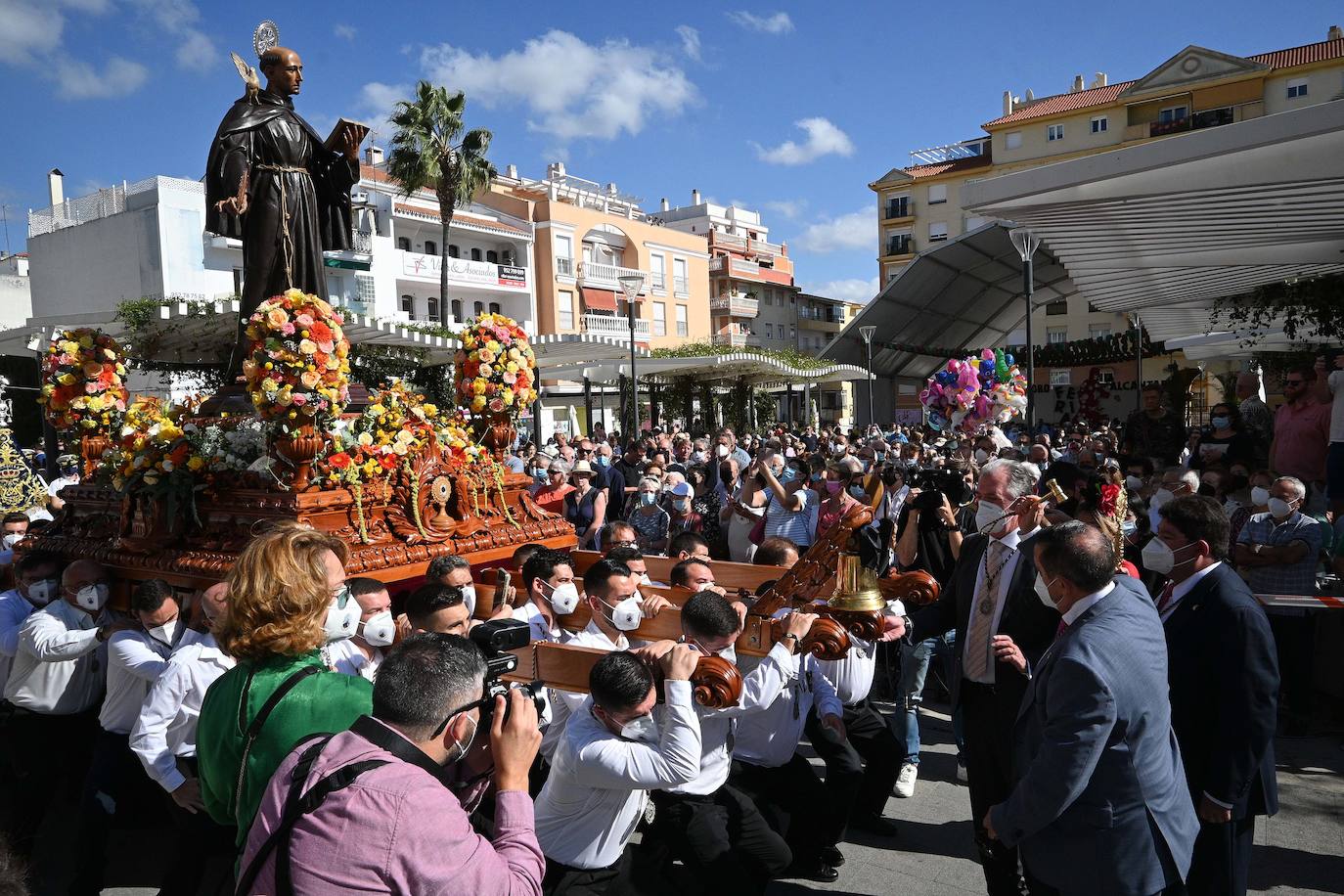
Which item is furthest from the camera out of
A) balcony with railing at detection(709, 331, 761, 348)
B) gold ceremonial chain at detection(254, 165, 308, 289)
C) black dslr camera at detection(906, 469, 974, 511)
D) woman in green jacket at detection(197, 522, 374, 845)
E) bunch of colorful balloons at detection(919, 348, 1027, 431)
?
balcony with railing at detection(709, 331, 761, 348)

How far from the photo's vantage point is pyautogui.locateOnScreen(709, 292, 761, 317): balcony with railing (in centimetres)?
5541

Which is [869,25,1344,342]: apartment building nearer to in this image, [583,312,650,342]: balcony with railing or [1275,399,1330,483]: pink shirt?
[583,312,650,342]: balcony with railing

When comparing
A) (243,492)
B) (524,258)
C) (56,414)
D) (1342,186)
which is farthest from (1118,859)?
(524,258)

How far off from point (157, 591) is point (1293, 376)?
9299 millimetres

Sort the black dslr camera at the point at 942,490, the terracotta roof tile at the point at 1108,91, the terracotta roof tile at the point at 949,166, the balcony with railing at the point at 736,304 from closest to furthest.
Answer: the black dslr camera at the point at 942,490 → the terracotta roof tile at the point at 1108,91 → the terracotta roof tile at the point at 949,166 → the balcony with railing at the point at 736,304

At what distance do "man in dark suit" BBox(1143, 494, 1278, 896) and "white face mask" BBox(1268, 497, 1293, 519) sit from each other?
9.72 ft

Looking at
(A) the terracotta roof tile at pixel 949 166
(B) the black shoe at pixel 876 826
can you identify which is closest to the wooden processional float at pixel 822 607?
(B) the black shoe at pixel 876 826

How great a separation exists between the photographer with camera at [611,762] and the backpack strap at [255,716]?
918 millimetres

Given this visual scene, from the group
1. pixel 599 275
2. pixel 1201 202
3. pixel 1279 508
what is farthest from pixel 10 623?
pixel 599 275

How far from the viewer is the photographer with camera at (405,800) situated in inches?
68.3

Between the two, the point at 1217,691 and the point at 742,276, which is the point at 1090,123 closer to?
the point at 742,276

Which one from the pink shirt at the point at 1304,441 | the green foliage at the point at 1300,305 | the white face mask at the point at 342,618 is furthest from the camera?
the green foliage at the point at 1300,305

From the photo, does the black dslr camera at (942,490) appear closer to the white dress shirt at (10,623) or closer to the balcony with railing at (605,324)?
the white dress shirt at (10,623)

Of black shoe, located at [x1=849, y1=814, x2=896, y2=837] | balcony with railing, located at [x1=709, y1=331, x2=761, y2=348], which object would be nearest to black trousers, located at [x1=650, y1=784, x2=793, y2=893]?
black shoe, located at [x1=849, y1=814, x2=896, y2=837]
